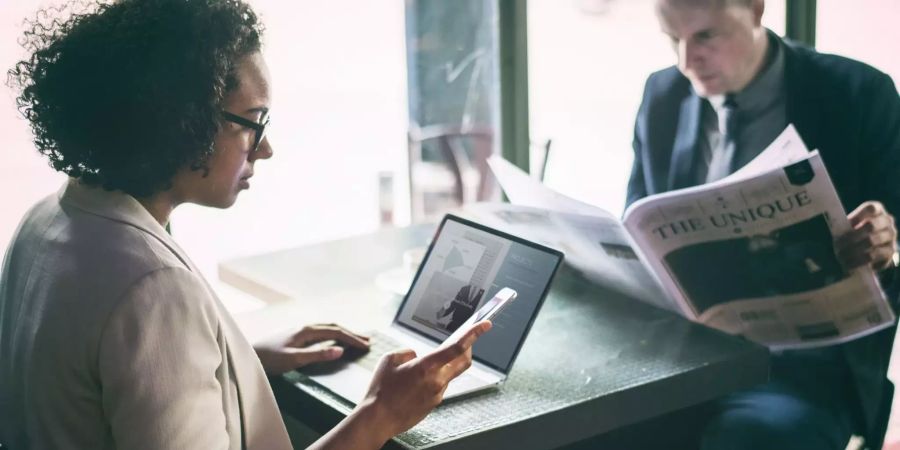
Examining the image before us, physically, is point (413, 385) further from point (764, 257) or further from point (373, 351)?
point (764, 257)

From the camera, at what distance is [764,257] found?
1332 millimetres

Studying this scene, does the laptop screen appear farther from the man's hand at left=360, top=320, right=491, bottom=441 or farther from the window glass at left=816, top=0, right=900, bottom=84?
the window glass at left=816, top=0, right=900, bottom=84

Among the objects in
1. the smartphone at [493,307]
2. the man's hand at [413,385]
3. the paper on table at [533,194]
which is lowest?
the man's hand at [413,385]

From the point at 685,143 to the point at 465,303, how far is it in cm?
73

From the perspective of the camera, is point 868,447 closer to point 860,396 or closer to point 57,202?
point 860,396

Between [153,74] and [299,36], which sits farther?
[299,36]

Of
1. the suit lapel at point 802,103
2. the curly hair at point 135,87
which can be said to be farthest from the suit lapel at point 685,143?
the curly hair at point 135,87

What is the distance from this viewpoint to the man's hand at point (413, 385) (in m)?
1.01

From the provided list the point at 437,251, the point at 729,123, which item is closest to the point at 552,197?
the point at 437,251

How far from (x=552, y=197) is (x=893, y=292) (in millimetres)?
620

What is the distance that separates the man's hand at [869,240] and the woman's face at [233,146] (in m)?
0.82

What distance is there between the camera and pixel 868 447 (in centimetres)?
156

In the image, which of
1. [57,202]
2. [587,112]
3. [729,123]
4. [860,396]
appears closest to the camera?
[57,202]

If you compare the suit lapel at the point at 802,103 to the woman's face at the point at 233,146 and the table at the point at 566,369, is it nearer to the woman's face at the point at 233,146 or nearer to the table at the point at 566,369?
the table at the point at 566,369
